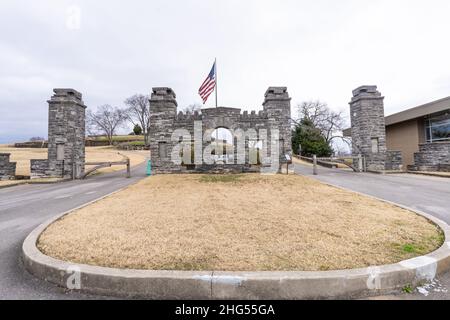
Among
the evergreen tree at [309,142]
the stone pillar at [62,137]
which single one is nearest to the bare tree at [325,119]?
the evergreen tree at [309,142]

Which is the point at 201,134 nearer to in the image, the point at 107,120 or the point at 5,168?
the point at 5,168

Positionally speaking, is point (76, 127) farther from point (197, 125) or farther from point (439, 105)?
point (439, 105)

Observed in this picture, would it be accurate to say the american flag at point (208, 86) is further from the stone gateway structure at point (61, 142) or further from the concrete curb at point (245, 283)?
the concrete curb at point (245, 283)

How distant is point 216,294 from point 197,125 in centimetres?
1208

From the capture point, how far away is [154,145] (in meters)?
13.9

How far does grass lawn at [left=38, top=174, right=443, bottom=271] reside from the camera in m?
2.75

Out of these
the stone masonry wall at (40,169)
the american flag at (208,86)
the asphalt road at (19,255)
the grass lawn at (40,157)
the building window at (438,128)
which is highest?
the american flag at (208,86)

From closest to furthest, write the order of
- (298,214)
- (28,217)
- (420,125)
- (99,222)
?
(99,222) → (298,214) → (28,217) → (420,125)

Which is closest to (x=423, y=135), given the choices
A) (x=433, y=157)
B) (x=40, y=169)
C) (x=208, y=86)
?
(x=433, y=157)

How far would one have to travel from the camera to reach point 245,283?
90.8 inches

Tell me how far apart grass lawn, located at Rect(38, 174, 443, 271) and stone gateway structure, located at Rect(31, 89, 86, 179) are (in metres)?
11.5

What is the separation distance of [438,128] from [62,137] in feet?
89.4

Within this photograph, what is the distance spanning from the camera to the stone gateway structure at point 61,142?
1466 centimetres
